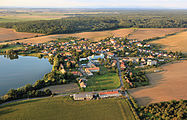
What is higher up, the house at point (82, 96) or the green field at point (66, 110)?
the house at point (82, 96)

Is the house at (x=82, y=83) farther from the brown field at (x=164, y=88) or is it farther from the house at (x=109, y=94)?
the brown field at (x=164, y=88)

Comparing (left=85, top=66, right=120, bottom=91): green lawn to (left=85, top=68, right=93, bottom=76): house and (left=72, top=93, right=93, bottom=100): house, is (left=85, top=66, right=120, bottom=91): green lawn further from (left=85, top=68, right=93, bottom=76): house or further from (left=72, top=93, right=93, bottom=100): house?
(left=72, top=93, right=93, bottom=100): house

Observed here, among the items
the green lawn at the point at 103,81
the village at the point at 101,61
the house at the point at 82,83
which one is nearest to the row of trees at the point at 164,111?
the village at the point at 101,61

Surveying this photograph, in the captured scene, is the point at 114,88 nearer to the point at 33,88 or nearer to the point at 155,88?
the point at 155,88

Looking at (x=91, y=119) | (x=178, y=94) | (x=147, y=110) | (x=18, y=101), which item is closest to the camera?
(x=91, y=119)

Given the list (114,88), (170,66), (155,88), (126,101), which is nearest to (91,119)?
(126,101)

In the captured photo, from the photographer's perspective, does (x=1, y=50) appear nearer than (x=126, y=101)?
No

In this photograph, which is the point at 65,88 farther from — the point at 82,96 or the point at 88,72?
the point at 88,72
